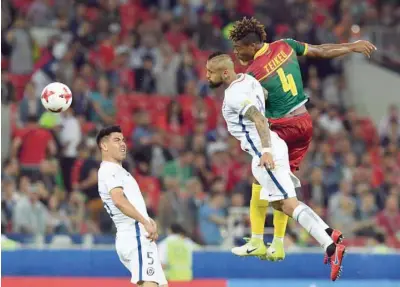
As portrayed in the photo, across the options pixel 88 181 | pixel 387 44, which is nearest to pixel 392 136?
pixel 387 44

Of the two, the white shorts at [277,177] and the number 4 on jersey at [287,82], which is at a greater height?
the number 4 on jersey at [287,82]

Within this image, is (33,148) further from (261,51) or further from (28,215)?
(261,51)

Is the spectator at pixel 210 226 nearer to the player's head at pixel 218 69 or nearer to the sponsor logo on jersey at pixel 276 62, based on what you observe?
the sponsor logo on jersey at pixel 276 62

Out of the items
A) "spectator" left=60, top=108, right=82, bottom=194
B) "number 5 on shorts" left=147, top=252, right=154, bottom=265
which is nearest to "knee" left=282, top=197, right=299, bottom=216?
"number 5 on shorts" left=147, top=252, right=154, bottom=265

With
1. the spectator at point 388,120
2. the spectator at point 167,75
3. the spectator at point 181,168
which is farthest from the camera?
the spectator at point 388,120

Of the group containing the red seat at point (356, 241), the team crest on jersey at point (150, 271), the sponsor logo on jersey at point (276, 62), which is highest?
the sponsor logo on jersey at point (276, 62)

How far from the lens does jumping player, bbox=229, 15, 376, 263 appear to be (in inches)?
487

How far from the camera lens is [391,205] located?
66.2ft

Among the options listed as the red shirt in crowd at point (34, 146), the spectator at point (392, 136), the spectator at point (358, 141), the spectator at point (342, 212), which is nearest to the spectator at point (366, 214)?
the spectator at point (342, 212)

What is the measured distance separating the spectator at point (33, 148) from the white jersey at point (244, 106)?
7103 mm

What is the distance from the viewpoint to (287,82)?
40.9 feet

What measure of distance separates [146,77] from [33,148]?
3.45m

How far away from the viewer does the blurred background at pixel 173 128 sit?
60.4 ft

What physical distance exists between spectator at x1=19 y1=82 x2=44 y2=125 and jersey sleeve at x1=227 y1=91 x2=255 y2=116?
804 centimetres
